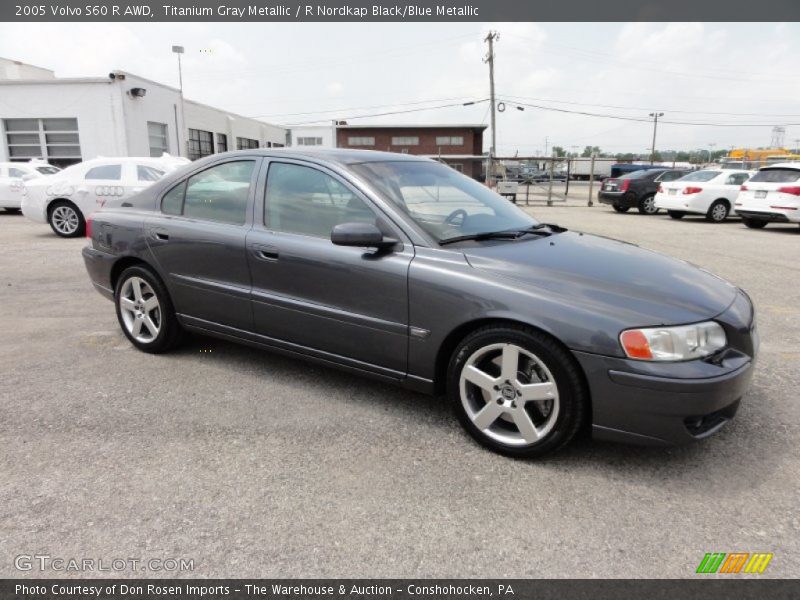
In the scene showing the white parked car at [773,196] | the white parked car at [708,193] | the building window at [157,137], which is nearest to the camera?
the white parked car at [773,196]

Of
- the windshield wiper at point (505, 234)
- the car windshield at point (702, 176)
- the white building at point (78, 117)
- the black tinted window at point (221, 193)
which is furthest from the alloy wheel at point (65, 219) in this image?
the car windshield at point (702, 176)

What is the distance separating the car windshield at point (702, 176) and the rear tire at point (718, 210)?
701 millimetres

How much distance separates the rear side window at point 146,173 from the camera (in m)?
10.7

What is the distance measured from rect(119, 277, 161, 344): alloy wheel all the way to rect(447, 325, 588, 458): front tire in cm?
249

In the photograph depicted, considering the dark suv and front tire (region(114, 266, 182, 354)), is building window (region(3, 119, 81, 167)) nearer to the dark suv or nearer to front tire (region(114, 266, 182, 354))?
the dark suv

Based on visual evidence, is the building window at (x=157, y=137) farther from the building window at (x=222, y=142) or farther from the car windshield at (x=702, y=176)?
the car windshield at (x=702, y=176)

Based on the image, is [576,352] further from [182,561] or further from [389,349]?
[182,561]

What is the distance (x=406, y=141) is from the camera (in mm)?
51344

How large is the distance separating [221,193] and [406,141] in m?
49.3

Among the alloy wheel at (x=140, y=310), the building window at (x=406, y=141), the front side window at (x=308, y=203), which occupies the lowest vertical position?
the alloy wheel at (x=140, y=310)

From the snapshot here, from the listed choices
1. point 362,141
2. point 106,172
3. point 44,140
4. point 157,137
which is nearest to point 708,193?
point 106,172

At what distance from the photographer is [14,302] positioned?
234 inches
